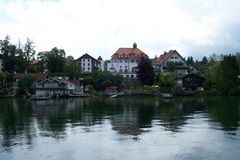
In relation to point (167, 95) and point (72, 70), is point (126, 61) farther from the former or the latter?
point (167, 95)

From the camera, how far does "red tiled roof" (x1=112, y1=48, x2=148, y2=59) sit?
387 feet

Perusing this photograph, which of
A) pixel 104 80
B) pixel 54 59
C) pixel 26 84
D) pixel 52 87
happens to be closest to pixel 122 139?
pixel 26 84

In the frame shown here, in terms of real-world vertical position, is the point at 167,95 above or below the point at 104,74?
below

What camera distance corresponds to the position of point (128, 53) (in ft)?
390

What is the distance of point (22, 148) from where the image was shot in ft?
83.6

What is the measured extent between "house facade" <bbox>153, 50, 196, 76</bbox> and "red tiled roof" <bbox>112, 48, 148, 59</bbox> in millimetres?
5004

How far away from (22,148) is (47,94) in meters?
71.4

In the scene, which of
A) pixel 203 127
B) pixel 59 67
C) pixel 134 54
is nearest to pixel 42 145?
pixel 203 127

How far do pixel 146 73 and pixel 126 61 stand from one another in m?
17.7

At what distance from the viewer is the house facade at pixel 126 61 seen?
117 meters

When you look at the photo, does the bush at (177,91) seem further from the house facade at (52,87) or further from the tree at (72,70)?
the tree at (72,70)

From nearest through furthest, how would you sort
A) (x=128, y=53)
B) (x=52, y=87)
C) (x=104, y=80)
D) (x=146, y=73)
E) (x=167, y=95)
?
(x=167, y=95) < (x=52, y=87) < (x=146, y=73) < (x=104, y=80) < (x=128, y=53)

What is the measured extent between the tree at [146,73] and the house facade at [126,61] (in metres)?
13.8

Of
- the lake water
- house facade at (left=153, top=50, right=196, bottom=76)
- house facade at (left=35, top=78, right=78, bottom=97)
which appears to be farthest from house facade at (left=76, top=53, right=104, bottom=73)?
the lake water
